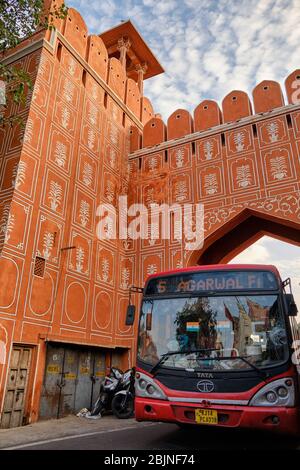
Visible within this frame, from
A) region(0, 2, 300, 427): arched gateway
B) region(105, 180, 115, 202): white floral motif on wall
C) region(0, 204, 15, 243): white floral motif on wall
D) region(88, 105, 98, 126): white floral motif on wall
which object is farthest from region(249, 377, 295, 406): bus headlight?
region(88, 105, 98, 126): white floral motif on wall

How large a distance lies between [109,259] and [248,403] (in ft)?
27.1

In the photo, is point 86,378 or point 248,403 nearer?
point 248,403

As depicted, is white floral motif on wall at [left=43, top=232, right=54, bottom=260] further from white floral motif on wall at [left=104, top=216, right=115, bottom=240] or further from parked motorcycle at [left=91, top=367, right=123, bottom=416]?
parked motorcycle at [left=91, top=367, right=123, bottom=416]

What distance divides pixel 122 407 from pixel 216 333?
5685mm

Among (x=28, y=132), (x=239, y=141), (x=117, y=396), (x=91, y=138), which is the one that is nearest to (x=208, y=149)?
(x=239, y=141)

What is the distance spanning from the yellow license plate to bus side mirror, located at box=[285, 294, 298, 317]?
1.63 metres

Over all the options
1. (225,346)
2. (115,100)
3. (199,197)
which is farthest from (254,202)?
(225,346)

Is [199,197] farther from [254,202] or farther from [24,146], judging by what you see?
[24,146]

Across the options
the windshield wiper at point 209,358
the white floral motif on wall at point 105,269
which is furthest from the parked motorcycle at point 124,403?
the windshield wiper at point 209,358

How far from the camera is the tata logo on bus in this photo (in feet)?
14.6

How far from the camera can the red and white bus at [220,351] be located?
4.27 m

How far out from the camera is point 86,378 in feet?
33.1

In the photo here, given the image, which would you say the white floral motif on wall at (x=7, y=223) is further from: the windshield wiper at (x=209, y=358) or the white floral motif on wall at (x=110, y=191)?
the windshield wiper at (x=209, y=358)

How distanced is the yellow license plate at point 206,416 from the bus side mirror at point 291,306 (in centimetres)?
163
